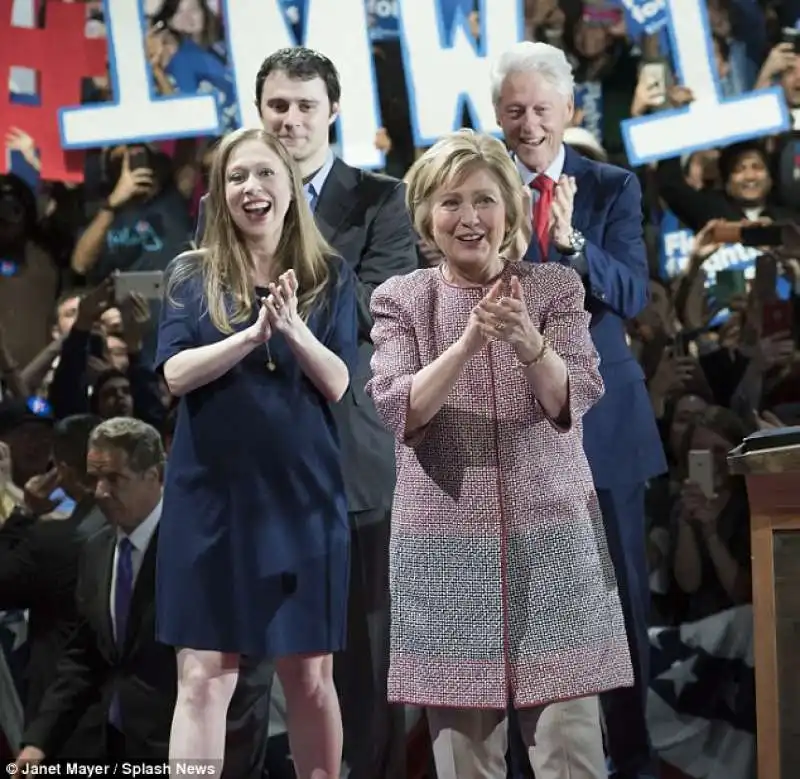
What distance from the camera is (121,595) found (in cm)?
392

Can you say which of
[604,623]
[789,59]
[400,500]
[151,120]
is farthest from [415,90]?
[604,623]

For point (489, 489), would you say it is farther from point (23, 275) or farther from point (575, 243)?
point (23, 275)

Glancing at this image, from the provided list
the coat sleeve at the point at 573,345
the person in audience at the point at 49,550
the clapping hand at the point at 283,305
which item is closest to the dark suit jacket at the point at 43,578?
the person in audience at the point at 49,550

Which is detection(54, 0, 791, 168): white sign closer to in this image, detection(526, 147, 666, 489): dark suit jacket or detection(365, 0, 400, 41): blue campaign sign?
detection(365, 0, 400, 41): blue campaign sign

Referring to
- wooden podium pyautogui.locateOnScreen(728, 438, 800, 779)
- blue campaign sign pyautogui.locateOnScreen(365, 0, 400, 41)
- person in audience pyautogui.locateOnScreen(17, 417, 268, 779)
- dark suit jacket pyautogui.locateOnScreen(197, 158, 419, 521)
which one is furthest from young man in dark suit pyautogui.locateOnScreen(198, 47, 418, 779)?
wooden podium pyautogui.locateOnScreen(728, 438, 800, 779)

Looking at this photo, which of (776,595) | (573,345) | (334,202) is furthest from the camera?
(334,202)

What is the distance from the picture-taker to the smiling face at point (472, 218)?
3115 millimetres

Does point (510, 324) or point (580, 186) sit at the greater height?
point (580, 186)

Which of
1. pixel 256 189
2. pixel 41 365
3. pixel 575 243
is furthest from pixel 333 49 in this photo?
pixel 41 365

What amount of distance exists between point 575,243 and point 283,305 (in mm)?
758

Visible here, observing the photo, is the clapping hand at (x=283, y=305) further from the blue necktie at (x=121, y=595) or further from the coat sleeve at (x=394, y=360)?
the blue necktie at (x=121, y=595)

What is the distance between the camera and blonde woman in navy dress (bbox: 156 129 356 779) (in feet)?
11.6

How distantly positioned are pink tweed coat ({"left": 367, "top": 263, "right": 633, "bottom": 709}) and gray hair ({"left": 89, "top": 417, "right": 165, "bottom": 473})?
1.02 metres

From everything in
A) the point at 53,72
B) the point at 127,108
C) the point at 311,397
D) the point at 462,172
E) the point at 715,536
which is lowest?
the point at 715,536
